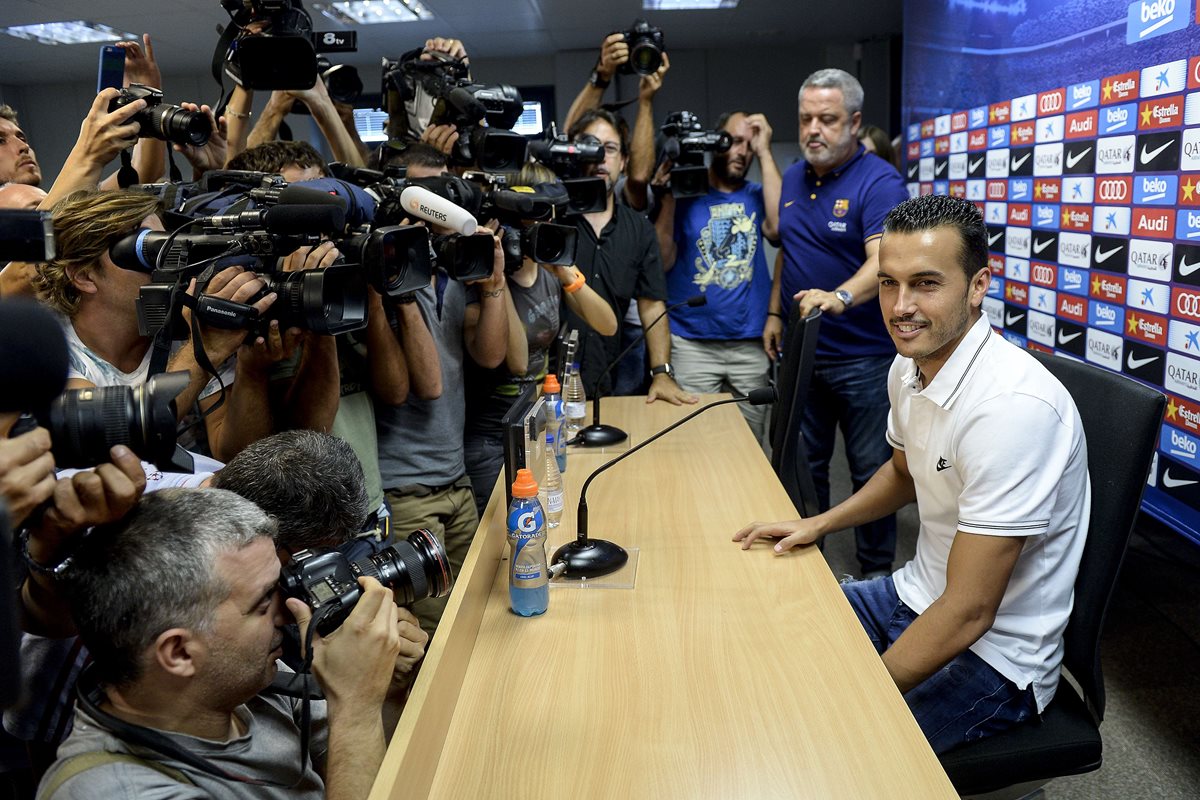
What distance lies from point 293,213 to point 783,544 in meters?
1.04

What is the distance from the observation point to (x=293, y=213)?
1288mm

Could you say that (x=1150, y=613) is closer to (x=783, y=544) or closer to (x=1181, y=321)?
(x=1181, y=321)

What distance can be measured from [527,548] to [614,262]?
5.66ft

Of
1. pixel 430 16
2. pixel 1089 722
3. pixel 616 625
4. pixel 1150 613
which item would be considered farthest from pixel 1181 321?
pixel 430 16

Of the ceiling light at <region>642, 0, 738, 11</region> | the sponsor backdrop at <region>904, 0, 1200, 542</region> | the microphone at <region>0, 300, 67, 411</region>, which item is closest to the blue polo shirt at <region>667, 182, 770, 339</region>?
the sponsor backdrop at <region>904, 0, 1200, 542</region>

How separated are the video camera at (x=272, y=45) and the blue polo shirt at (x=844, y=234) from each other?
1.71 meters

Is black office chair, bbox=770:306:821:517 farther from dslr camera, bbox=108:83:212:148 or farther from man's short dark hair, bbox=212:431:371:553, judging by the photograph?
dslr camera, bbox=108:83:212:148

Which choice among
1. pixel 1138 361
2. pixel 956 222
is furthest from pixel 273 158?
pixel 1138 361

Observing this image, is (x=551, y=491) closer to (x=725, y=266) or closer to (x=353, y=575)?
(x=353, y=575)

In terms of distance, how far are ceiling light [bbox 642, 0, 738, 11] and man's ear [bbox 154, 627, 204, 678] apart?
6.61 meters

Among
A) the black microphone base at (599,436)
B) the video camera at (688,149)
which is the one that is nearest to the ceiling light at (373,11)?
the video camera at (688,149)

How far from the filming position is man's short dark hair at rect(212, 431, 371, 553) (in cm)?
134

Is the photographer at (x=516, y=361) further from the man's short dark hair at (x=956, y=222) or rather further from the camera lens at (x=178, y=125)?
the man's short dark hair at (x=956, y=222)

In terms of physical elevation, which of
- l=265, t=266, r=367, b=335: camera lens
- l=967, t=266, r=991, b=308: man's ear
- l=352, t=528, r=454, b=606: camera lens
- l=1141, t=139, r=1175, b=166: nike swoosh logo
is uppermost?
l=1141, t=139, r=1175, b=166: nike swoosh logo
